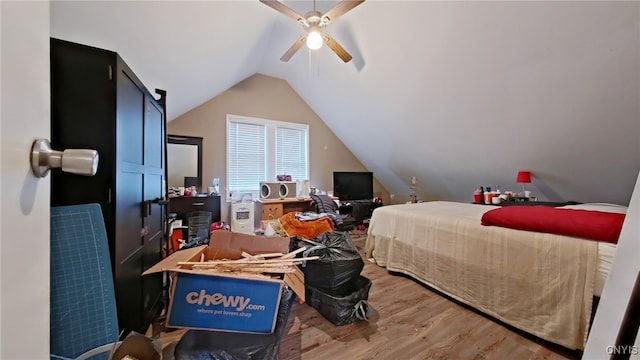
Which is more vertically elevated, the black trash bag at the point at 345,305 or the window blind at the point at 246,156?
the window blind at the point at 246,156

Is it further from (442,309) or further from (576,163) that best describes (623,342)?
(576,163)

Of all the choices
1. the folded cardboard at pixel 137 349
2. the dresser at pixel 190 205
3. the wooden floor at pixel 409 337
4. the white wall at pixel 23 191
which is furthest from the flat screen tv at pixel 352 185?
the white wall at pixel 23 191

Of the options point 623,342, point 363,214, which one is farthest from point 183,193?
point 623,342

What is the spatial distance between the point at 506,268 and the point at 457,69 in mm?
A: 2106

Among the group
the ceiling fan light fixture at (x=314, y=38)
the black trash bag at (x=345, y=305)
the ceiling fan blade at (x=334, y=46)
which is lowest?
the black trash bag at (x=345, y=305)

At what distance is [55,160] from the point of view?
1.24 feet

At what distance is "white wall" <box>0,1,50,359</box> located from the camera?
1.01 feet

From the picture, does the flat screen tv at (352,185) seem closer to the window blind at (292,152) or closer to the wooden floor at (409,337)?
the window blind at (292,152)

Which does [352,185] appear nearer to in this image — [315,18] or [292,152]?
[292,152]

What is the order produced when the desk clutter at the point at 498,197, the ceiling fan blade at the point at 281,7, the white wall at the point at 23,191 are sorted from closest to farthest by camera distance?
the white wall at the point at 23,191, the ceiling fan blade at the point at 281,7, the desk clutter at the point at 498,197

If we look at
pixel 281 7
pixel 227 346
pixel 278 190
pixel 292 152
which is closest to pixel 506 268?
pixel 227 346

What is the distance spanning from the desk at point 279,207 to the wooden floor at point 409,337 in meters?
2.48

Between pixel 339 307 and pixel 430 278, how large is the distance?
1110 millimetres

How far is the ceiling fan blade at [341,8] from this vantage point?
2.00 m
